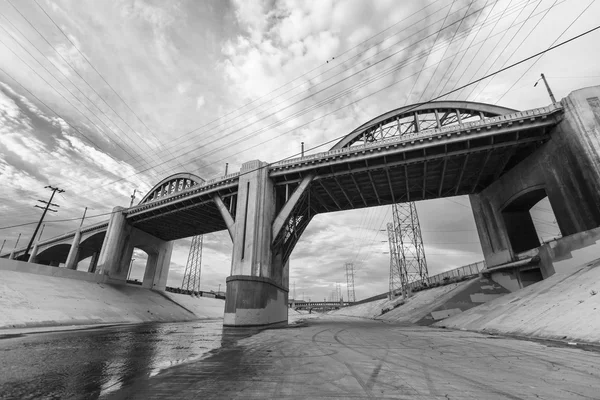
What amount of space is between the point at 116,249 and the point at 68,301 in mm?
15996

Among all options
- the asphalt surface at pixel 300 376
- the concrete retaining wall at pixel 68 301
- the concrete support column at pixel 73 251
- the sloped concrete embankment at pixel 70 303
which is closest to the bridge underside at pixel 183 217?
the concrete retaining wall at pixel 68 301

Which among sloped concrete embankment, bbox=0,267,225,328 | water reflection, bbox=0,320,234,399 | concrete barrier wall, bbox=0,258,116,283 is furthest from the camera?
concrete barrier wall, bbox=0,258,116,283

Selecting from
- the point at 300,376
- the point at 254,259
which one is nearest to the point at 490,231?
the point at 254,259

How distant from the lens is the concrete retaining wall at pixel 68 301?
18.3 m

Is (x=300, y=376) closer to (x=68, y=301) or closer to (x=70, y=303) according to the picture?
(x=70, y=303)

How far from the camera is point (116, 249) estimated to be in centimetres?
3828

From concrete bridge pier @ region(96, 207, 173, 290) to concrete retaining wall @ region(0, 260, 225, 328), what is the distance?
8.03 feet

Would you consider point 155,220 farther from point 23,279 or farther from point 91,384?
point 91,384

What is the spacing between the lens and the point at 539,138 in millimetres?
20344

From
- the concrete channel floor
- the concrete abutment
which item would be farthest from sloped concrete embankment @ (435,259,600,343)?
the concrete abutment

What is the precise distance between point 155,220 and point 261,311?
2793cm

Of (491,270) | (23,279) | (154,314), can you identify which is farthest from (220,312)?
(491,270)

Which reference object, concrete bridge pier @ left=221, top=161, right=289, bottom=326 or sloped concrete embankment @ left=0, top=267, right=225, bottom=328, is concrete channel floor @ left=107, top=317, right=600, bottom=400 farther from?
sloped concrete embankment @ left=0, top=267, right=225, bottom=328

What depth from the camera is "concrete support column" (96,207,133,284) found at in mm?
36997
